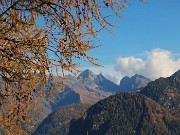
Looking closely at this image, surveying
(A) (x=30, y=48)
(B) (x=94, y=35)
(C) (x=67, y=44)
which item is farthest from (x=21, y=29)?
(B) (x=94, y=35)

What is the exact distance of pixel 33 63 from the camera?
9.24 meters

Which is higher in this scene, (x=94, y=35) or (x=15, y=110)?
(x=94, y=35)

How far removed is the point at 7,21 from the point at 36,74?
5.59 feet

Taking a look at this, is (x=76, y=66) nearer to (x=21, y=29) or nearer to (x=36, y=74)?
(x=36, y=74)

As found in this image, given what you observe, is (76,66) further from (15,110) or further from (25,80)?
(15,110)

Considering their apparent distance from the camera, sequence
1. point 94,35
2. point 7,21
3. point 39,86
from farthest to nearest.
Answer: point 39,86 → point 94,35 → point 7,21

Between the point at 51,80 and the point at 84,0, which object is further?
the point at 51,80

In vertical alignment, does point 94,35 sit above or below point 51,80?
above

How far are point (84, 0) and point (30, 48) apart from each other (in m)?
1.73

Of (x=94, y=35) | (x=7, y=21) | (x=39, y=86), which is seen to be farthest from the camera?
(x=39, y=86)

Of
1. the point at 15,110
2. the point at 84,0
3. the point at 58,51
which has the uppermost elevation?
the point at 84,0

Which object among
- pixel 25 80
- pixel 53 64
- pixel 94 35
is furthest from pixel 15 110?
pixel 94 35

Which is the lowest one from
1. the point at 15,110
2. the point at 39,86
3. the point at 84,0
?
the point at 15,110

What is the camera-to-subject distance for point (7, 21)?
8.55 meters
